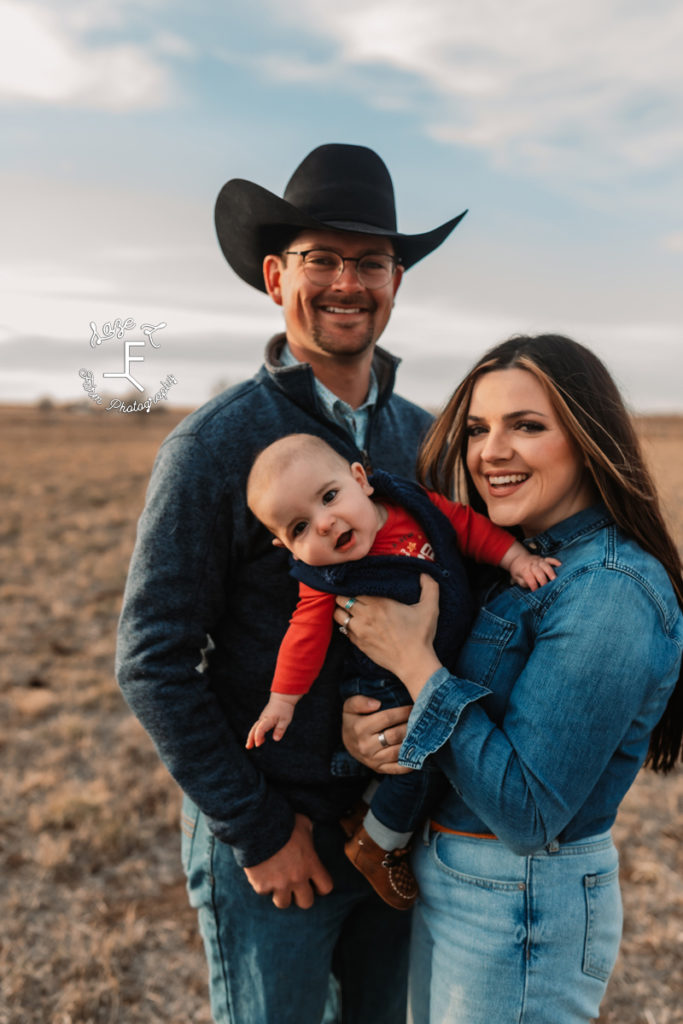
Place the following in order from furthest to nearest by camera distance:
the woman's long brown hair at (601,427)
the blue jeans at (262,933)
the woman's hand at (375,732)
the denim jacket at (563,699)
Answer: the blue jeans at (262,933) → the woman's hand at (375,732) → the woman's long brown hair at (601,427) → the denim jacket at (563,699)

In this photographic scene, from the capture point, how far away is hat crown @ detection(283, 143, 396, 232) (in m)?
2.60

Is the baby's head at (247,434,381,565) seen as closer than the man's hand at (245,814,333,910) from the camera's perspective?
Yes

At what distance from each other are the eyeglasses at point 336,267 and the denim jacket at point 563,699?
1.13 metres

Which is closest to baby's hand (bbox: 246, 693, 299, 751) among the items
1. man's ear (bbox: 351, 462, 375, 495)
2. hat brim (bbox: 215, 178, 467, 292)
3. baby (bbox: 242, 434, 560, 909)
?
baby (bbox: 242, 434, 560, 909)

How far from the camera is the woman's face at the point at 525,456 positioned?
1999mm

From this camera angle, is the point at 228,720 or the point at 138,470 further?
the point at 138,470

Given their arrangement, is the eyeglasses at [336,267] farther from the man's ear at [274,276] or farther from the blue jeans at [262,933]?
the blue jeans at [262,933]

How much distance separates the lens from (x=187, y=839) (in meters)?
2.57

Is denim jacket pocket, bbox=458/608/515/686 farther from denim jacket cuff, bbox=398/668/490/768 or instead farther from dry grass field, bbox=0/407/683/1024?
dry grass field, bbox=0/407/683/1024

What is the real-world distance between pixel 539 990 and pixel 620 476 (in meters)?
1.28

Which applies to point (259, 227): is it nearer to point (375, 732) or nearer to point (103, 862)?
point (375, 732)

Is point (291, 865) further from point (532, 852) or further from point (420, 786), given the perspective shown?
point (532, 852)

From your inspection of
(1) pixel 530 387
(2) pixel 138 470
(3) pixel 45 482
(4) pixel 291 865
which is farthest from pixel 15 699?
(2) pixel 138 470

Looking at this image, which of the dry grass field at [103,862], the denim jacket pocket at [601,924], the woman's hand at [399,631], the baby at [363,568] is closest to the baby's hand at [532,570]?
the baby at [363,568]
